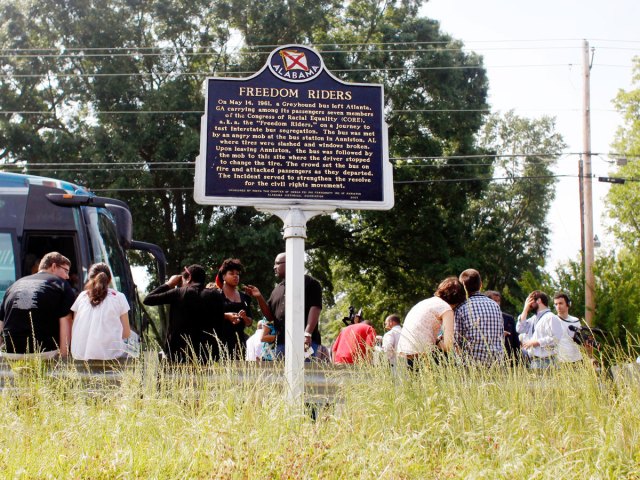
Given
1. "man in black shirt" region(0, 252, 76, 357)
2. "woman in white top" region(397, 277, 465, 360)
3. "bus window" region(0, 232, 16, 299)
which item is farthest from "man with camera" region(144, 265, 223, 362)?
"bus window" region(0, 232, 16, 299)

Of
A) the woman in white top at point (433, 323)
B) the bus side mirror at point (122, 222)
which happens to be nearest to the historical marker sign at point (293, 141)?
the woman in white top at point (433, 323)

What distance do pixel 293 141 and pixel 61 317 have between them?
2535 millimetres

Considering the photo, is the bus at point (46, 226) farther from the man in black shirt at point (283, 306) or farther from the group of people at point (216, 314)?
the man in black shirt at point (283, 306)

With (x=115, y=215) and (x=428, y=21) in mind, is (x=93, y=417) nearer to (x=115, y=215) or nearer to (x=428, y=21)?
(x=115, y=215)

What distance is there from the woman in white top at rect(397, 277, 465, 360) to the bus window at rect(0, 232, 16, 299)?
6.00m

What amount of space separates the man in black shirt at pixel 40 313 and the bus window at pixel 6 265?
3.42 m

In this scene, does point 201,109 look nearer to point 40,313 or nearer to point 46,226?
point 46,226

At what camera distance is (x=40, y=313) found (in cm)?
760

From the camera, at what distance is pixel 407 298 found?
29172 millimetres

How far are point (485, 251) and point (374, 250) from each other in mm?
3989

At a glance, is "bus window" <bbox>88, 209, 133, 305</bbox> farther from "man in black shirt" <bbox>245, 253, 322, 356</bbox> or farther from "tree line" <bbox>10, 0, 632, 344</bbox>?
"tree line" <bbox>10, 0, 632, 344</bbox>

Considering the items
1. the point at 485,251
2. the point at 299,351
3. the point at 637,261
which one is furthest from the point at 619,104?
the point at 299,351

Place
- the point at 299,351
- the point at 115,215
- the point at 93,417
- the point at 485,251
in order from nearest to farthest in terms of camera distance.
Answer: the point at 93,417 < the point at 299,351 < the point at 115,215 < the point at 485,251

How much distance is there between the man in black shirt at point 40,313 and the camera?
298 inches
